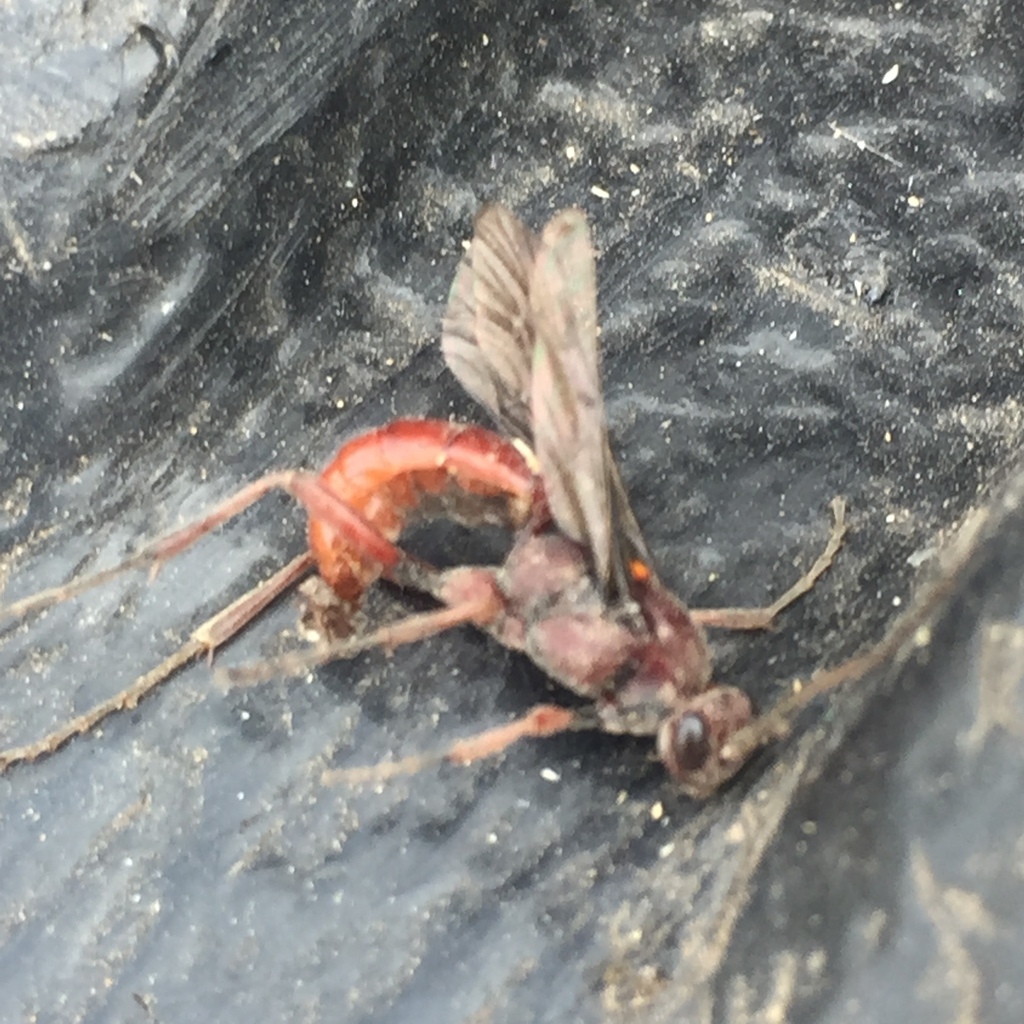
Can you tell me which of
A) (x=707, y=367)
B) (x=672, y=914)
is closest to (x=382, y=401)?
(x=707, y=367)

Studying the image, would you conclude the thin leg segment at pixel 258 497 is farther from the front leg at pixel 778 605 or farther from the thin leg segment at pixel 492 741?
the front leg at pixel 778 605

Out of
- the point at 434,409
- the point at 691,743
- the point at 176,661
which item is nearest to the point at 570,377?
the point at 691,743

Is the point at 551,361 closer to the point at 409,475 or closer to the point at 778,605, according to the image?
the point at 409,475

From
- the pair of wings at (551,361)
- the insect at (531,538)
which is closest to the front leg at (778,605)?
the insect at (531,538)

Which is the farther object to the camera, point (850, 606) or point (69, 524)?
point (69, 524)

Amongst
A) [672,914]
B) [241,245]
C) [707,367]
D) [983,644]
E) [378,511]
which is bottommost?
[672,914]

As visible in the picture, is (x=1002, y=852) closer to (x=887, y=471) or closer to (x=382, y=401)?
(x=887, y=471)

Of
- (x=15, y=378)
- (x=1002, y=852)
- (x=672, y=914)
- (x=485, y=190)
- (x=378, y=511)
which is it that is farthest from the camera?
(x=485, y=190)

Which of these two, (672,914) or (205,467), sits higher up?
(205,467)
